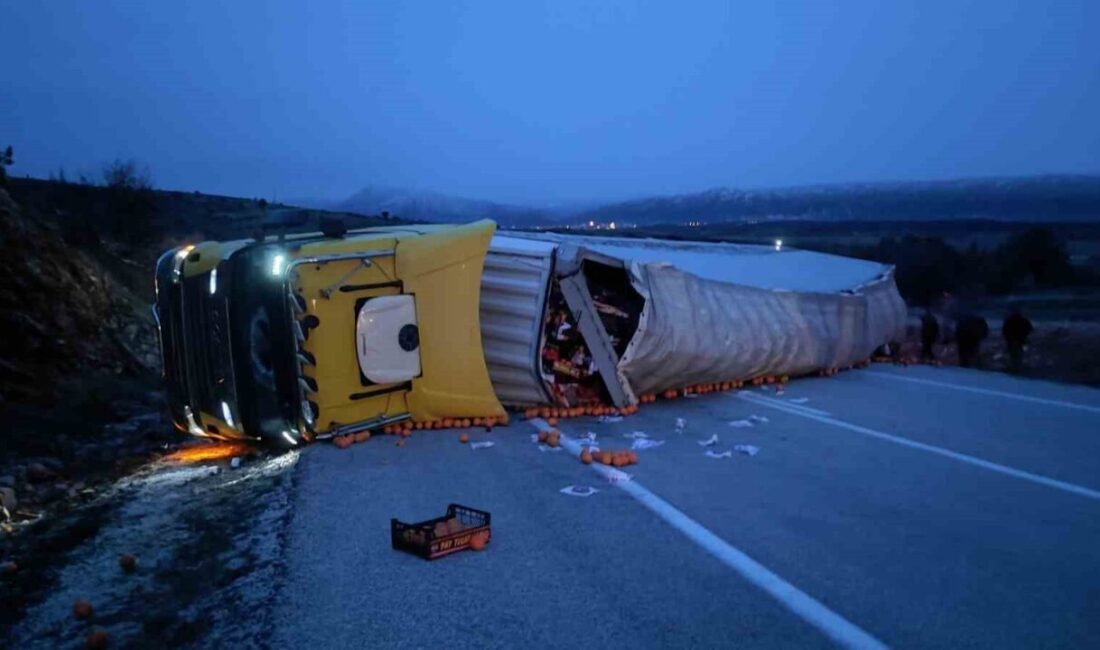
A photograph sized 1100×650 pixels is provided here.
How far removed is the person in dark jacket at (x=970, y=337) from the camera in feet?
51.7

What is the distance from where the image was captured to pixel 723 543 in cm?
543

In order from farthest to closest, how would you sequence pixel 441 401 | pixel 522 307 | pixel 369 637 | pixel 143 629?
pixel 522 307 → pixel 441 401 → pixel 143 629 → pixel 369 637

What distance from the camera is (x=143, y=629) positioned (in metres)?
4.45

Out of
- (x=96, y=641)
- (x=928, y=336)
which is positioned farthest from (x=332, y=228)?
(x=928, y=336)

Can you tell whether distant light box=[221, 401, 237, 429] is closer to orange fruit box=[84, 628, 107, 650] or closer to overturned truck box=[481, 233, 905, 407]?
overturned truck box=[481, 233, 905, 407]

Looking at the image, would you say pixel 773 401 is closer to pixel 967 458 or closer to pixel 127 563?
pixel 967 458

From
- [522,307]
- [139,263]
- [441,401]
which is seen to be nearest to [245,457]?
[441,401]

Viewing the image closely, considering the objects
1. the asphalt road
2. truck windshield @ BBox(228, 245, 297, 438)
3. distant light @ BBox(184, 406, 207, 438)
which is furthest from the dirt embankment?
the asphalt road

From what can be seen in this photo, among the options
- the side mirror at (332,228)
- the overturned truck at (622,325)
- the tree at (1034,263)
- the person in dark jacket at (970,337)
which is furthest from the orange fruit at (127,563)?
the tree at (1034,263)

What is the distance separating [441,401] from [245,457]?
2022 millimetres

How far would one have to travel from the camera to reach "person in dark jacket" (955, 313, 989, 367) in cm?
1575

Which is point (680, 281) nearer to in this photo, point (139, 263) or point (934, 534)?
point (934, 534)

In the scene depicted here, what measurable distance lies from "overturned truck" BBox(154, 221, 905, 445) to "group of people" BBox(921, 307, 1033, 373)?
564 cm

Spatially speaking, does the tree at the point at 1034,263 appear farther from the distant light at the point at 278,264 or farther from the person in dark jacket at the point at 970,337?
the distant light at the point at 278,264
